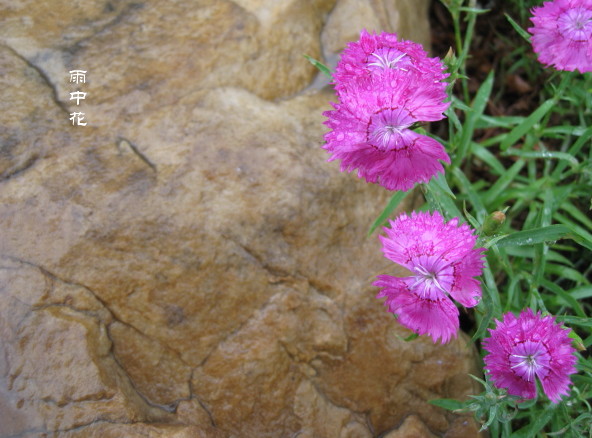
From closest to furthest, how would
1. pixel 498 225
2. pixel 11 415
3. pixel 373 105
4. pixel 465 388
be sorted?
pixel 373 105 < pixel 498 225 < pixel 11 415 < pixel 465 388

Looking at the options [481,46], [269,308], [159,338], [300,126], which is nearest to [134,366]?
[159,338]

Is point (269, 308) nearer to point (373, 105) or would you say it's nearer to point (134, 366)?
point (134, 366)

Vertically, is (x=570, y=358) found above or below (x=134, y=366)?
above

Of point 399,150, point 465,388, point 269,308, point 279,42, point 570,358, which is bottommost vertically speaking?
point 465,388

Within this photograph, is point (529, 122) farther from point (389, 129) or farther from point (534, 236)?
point (389, 129)

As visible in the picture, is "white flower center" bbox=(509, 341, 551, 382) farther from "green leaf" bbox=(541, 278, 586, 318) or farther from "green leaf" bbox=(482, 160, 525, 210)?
"green leaf" bbox=(482, 160, 525, 210)

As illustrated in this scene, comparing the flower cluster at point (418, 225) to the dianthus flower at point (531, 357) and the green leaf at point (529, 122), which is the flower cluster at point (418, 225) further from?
the green leaf at point (529, 122)

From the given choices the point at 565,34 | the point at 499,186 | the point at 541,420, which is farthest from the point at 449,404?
the point at 565,34
